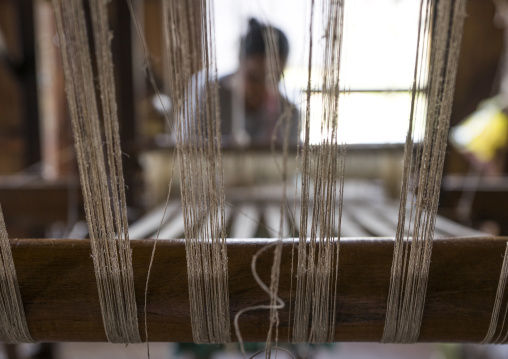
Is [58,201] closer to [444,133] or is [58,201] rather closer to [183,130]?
[183,130]

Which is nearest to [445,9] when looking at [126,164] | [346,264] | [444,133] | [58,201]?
[444,133]

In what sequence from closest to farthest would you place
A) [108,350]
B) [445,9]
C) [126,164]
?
[445,9] < [126,164] < [108,350]

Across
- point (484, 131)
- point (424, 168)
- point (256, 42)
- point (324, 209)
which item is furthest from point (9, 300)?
point (484, 131)

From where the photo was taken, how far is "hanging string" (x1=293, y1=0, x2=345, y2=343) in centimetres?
37

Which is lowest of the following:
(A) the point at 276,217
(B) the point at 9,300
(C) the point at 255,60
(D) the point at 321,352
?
(D) the point at 321,352

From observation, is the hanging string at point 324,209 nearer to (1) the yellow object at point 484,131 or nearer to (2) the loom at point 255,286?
(2) the loom at point 255,286

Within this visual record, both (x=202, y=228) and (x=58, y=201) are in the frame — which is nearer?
(x=202, y=228)

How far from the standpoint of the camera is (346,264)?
1.41ft

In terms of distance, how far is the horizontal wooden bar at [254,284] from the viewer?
1.41 ft

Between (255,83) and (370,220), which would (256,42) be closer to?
(255,83)

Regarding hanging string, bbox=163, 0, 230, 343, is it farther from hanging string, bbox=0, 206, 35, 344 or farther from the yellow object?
the yellow object

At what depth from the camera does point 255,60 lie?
1.73 m

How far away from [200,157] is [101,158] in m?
0.10

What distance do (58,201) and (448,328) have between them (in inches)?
43.0
